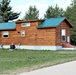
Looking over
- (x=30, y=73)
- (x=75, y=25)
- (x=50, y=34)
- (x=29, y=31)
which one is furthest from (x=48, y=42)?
(x=30, y=73)

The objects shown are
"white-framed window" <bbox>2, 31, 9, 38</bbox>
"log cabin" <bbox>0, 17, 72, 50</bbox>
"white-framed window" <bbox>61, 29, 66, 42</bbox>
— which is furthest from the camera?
"white-framed window" <bbox>2, 31, 9, 38</bbox>

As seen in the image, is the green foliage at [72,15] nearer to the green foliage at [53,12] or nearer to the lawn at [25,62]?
the green foliage at [53,12]

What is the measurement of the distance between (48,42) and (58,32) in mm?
2080

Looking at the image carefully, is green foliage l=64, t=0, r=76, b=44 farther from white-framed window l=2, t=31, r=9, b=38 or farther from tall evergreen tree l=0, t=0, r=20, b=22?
tall evergreen tree l=0, t=0, r=20, b=22

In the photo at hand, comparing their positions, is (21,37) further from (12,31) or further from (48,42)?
(48,42)

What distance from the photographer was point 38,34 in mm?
37750

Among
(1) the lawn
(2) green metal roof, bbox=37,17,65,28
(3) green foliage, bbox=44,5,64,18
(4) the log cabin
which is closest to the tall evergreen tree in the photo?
(3) green foliage, bbox=44,5,64,18

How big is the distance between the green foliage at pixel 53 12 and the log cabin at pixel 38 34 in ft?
99.9

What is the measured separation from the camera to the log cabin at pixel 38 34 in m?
36.5

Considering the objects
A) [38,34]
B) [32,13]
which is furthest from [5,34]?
[32,13]

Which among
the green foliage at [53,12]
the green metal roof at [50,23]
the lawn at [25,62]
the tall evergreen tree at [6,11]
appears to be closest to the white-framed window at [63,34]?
the green metal roof at [50,23]

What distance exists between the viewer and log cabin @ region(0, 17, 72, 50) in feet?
120

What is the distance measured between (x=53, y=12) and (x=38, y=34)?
35.0 m

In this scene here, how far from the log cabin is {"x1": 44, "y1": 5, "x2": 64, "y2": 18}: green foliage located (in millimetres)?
30455
